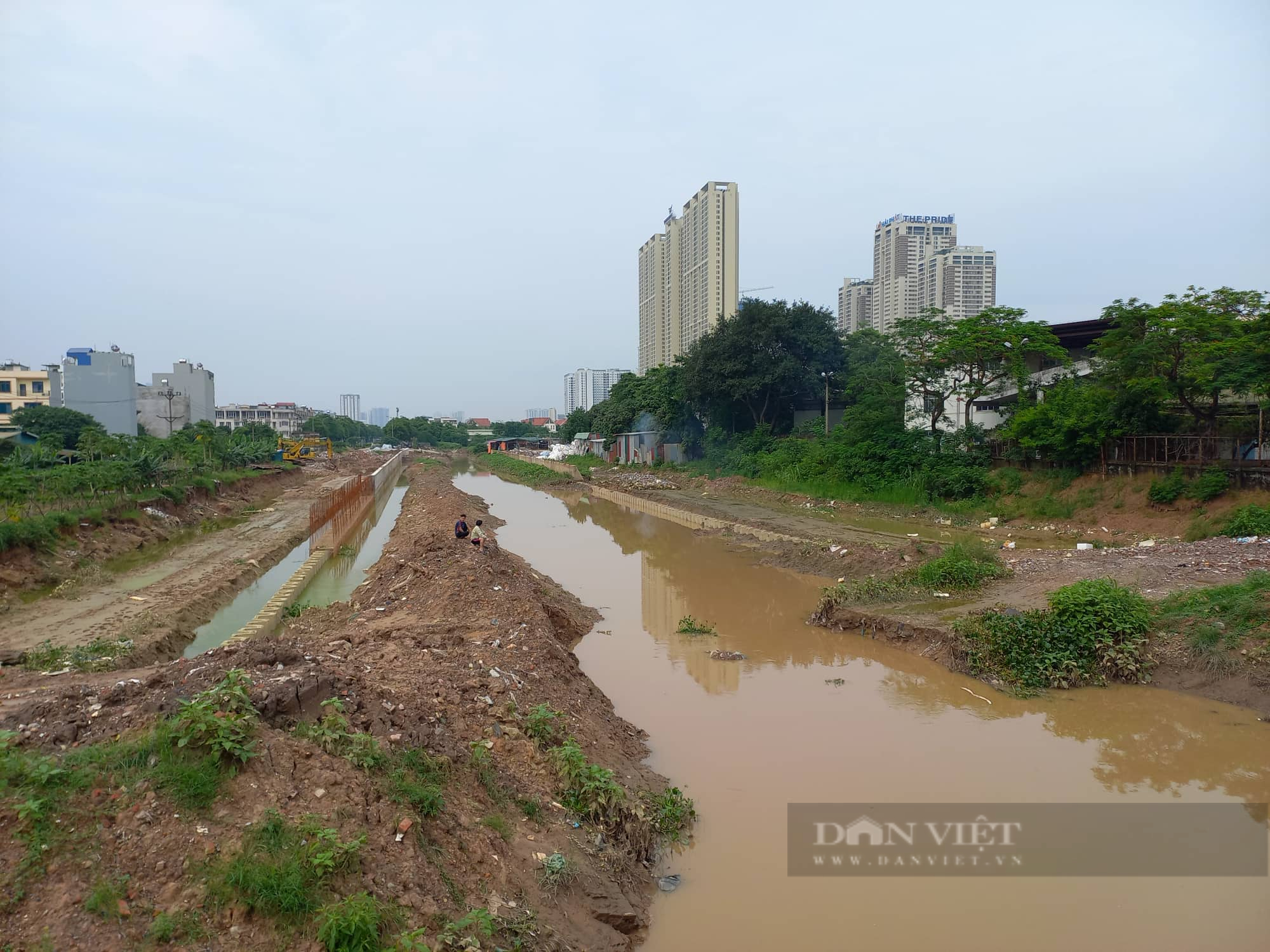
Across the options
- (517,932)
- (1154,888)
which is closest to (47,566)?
(517,932)

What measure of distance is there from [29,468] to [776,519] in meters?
25.3

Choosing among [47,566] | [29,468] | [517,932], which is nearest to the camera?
[517,932]

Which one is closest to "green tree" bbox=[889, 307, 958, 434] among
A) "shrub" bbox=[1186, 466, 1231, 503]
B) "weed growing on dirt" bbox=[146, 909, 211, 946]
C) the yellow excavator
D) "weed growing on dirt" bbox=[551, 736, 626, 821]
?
"shrub" bbox=[1186, 466, 1231, 503]

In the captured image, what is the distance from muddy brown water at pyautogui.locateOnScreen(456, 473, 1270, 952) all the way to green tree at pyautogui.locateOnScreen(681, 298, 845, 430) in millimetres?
24279

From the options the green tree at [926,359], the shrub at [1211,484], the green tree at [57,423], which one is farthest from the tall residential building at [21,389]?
the shrub at [1211,484]

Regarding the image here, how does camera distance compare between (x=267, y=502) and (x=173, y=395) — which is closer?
(x=267, y=502)

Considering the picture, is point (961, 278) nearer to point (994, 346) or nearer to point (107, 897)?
point (994, 346)

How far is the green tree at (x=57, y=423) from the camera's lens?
3988cm

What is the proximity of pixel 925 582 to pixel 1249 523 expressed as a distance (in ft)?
28.5

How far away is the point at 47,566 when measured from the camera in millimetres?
15844

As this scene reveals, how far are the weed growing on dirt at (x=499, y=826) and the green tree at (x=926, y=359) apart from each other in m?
25.5

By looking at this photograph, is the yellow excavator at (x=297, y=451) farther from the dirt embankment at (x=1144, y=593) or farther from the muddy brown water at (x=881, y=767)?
Result: the dirt embankment at (x=1144, y=593)

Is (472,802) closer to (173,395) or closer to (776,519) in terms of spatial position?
(776,519)

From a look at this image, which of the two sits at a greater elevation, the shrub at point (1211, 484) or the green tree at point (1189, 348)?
the green tree at point (1189, 348)
